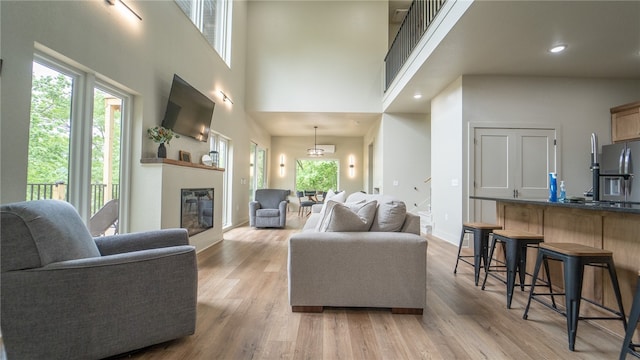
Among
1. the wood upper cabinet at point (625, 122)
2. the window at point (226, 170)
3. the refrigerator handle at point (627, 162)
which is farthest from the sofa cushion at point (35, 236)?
the wood upper cabinet at point (625, 122)

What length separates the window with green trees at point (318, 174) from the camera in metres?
10.9

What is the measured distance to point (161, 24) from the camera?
11.8ft

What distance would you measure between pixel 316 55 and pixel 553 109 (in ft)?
16.4

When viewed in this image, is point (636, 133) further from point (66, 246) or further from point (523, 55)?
point (66, 246)

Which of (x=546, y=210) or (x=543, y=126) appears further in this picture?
(x=543, y=126)

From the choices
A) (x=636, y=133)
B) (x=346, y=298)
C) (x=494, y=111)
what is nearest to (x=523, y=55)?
(x=494, y=111)

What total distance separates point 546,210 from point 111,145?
443 centimetres

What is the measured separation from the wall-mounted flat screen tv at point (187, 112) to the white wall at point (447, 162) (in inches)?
160

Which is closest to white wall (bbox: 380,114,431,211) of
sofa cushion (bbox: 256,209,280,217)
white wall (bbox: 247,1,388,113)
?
white wall (bbox: 247,1,388,113)

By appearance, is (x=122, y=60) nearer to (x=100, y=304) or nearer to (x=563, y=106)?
(x=100, y=304)

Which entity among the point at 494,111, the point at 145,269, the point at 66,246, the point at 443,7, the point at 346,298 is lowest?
the point at 346,298

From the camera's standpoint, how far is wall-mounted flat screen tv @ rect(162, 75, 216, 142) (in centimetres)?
371

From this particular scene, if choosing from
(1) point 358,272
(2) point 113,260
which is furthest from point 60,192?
(1) point 358,272

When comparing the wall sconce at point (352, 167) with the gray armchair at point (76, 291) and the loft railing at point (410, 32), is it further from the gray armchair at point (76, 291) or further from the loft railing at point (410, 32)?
the gray armchair at point (76, 291)
